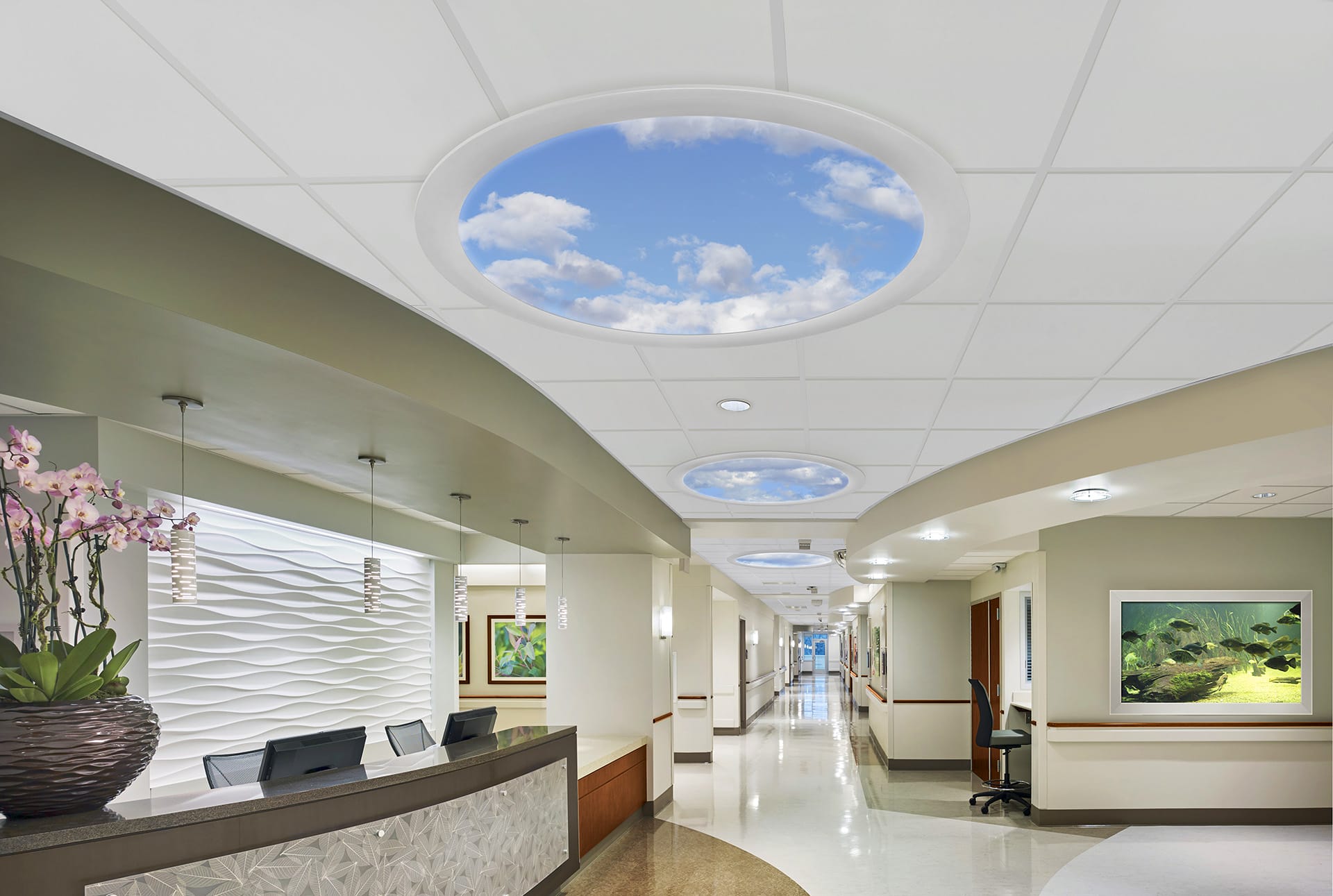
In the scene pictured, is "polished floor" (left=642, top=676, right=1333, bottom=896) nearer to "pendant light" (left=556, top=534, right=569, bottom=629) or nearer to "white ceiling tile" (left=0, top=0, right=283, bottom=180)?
"pendant light" (left=556, top=534, right=569, bottom=629)

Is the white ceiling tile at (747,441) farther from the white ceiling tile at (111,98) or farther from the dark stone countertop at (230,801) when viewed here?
the white ceiling tile at (111,98)

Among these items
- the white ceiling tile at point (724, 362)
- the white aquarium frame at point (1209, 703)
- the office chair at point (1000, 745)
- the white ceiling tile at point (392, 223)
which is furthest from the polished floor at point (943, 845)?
the white ceiling tile at point (392, 223)

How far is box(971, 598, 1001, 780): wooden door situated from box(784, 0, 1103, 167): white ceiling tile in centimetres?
928

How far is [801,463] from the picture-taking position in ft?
20.6

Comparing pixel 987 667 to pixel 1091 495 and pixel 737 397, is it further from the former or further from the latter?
pixel 737 397

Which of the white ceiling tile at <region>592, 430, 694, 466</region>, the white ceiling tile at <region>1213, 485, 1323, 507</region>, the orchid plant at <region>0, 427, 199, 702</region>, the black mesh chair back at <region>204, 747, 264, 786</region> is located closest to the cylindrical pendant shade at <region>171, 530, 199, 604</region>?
the orchid plant at <region>0, 427, 199, 702</region>

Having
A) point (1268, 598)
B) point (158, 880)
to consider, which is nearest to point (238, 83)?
point (158, 880)

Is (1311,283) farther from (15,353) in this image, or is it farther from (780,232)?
(15,353)

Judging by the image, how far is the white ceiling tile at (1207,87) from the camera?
68.6 inches

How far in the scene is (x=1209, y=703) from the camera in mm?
8203

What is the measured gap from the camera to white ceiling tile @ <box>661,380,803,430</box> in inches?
169

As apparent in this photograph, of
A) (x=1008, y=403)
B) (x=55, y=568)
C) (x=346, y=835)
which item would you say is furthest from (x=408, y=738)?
(x=1008, y=403)

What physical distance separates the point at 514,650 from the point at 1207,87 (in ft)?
41.0

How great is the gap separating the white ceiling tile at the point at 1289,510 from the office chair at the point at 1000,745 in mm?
2918
